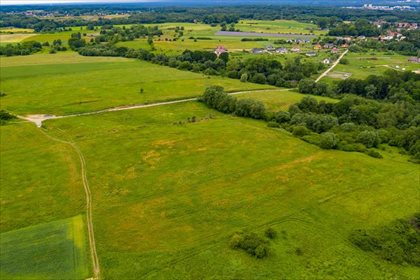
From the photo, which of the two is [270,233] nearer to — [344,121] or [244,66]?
[344,121]

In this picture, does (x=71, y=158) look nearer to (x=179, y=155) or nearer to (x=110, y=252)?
(x=179, y=155)

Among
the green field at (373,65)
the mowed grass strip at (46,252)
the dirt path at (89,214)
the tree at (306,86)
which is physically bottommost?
the mowed grass strip at (46,252)

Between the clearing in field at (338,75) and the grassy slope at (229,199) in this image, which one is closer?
the grassy slope at (229,199)

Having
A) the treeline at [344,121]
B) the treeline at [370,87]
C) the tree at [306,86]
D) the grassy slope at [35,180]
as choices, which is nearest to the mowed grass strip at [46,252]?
the grassy slope at [35,180]

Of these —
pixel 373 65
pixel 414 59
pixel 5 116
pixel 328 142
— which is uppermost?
pixel 414 59

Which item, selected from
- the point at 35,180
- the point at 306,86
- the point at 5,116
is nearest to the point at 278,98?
the point at 306,86

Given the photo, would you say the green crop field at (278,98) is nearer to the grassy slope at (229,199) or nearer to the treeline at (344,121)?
the treeline at (344,121)

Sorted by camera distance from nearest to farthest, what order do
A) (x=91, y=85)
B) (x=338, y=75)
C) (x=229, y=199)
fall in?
(x=229, y=199) < (x=91, y=85) < (x=338, y=75)

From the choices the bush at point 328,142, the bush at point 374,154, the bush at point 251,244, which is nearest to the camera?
the bush at point 251,244
